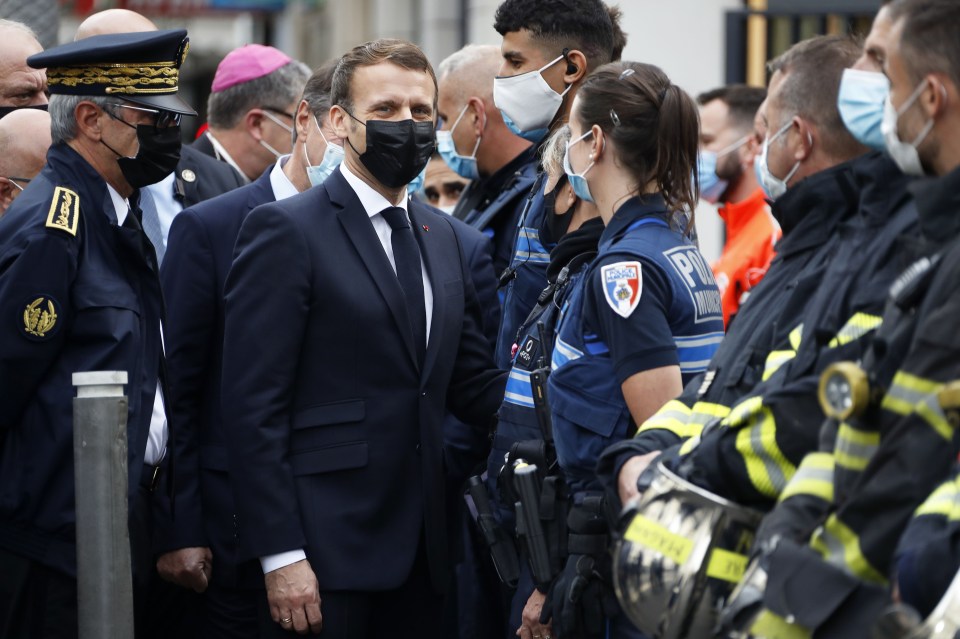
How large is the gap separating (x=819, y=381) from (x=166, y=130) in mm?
2427

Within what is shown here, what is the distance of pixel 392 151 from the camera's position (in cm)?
402

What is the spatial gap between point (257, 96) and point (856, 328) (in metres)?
3.95

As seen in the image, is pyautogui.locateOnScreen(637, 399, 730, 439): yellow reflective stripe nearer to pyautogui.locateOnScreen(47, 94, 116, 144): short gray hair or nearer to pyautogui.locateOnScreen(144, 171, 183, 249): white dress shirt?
pyautogui.locateOnScreen(47, 94, 116, 144): short gray hair

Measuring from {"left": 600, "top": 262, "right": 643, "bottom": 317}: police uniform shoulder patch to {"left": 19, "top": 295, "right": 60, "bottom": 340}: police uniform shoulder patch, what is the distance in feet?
4.79

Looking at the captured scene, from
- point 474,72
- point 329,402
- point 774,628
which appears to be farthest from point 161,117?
point 774,628

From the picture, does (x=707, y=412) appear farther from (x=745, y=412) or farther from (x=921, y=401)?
(x=921, y=401)

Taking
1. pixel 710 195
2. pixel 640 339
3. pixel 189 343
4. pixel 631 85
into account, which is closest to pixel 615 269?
pixel 640 339

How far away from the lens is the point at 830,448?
7.93ft

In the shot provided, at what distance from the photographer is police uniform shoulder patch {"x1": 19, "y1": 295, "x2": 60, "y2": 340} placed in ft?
12.2

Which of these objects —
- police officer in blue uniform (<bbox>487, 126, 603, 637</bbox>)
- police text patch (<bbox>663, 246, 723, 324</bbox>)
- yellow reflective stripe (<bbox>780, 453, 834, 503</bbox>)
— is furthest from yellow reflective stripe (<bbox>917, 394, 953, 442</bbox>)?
police officer in blue uniform (<bbox>487, 126, 603, 637</bbox>)

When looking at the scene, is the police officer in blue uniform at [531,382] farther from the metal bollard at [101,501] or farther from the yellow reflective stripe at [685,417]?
the metal bollard at [101,501]

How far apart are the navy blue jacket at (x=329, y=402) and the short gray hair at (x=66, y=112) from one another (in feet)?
2.23

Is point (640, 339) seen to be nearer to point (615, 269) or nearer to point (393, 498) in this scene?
point (615, 269)

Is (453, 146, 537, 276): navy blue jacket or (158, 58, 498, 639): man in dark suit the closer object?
(158, 58, 498, 639): man in dark suit
